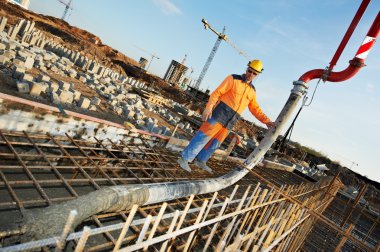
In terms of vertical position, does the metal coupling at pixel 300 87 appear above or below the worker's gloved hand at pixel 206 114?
above

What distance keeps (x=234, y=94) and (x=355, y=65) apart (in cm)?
229

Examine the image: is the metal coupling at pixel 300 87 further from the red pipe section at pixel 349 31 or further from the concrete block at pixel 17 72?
the concrete block at pixel 17 72

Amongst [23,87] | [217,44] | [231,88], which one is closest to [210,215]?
[231,88]

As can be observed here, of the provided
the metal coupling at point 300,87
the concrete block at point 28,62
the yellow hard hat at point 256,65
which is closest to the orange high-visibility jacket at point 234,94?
the yellow hard hat at point 256,65

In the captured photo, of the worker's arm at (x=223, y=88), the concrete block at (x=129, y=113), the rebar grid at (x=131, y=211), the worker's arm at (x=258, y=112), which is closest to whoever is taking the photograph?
the rebar grid at (x=131, y=211)

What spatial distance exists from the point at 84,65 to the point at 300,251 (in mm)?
16151

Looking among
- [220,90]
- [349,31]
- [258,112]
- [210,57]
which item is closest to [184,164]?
[220,90]

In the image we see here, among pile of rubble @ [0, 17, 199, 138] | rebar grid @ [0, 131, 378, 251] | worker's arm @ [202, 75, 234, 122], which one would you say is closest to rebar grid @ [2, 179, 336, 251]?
rebar grid @ [0, 131, 378, 251]

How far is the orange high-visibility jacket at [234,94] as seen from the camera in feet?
16.1

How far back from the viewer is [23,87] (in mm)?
6664

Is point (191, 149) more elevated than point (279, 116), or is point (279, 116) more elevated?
point (279, 116)

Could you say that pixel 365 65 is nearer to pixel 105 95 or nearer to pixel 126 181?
pixel 126 181

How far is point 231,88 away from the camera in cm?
503

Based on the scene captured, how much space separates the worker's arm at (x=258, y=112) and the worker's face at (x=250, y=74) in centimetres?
49
